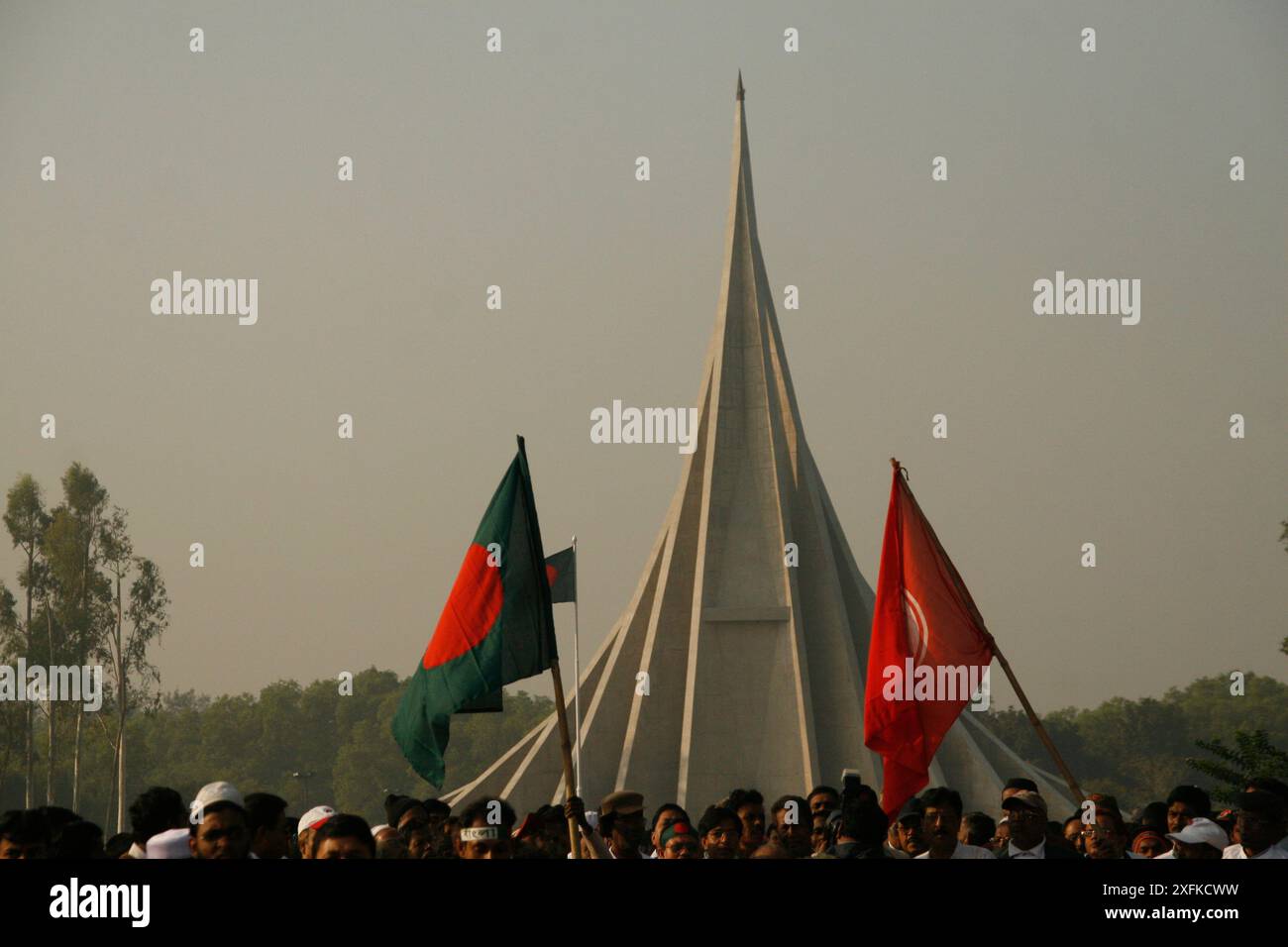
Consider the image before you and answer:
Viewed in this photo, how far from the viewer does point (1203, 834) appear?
769cm

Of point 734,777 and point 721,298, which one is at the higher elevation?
point 721,298

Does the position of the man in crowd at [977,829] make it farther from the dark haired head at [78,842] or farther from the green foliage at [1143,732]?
the green foliage at [1143,732]

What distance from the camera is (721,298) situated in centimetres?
2630

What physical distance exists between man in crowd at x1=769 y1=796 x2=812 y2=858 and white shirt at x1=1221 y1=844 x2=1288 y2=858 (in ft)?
6.31

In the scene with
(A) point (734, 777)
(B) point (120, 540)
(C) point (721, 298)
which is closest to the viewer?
(A) point (734, 777)

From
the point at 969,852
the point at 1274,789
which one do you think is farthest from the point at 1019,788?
the point at 1274,789

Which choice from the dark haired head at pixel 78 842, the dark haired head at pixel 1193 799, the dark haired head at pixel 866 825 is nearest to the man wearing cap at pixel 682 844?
the dark haired head at pixel 866 825

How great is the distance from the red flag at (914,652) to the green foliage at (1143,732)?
4271 cm

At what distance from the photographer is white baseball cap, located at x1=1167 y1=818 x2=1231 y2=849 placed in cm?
764

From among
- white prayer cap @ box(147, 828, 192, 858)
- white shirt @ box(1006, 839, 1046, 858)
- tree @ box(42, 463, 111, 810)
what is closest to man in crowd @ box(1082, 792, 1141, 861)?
white shirt @ box(1006, 839, 1046, 858)
